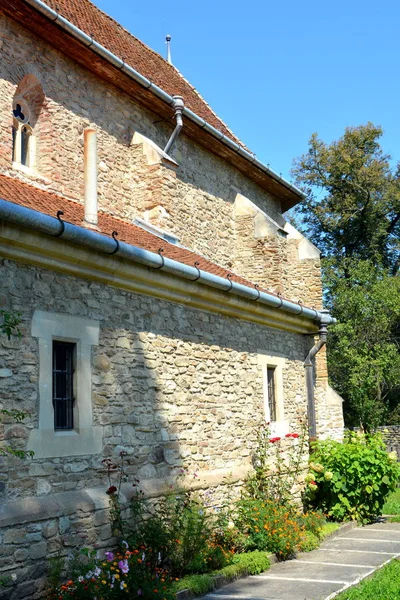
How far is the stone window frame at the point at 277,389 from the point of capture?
417 inches

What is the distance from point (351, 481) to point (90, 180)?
667 centimetres

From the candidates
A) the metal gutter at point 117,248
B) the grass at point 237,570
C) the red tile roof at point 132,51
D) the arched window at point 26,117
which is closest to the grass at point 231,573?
the grass at point 237,570

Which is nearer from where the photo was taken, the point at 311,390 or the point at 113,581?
the point at 113,581

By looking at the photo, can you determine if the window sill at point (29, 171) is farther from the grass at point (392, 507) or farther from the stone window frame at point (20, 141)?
the grass at point (392, 507)

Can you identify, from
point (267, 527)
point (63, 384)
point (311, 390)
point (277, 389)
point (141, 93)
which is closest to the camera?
point (63, 384)

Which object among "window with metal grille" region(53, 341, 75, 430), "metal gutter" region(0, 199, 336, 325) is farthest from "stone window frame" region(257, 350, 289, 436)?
"window with metal grille" region(53, 341, 75, 430)

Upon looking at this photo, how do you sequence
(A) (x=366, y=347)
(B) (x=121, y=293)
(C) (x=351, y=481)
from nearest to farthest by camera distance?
(B) (x=121, y=293), (C) (x=351, y=481), (A) (x=366, y=347)

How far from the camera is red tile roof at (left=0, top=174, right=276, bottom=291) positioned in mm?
7377

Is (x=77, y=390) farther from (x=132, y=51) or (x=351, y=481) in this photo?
(x=132, y=51)

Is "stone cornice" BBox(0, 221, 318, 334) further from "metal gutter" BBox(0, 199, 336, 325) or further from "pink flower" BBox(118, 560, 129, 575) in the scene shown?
"pink flower" BBox(118, 560, 129, 575)

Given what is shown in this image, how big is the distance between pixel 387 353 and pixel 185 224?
493 inches

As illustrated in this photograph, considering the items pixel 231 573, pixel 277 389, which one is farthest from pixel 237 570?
pixel 277 389

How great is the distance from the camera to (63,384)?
700cm

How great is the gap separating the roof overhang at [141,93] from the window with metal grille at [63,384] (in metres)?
4.60
